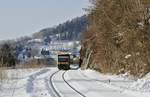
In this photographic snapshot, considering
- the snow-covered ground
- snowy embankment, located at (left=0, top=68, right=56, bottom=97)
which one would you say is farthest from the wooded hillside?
snowy embankment, located at (left=0, top=68, right=56, bottom=97)

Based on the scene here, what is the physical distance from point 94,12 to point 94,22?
1311mm

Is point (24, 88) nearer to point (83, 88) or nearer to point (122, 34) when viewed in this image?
point (83, 88)

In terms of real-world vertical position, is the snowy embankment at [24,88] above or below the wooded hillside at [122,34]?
below

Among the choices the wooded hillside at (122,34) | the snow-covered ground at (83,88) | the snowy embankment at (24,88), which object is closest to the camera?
the snow-covered ground at (83,88)

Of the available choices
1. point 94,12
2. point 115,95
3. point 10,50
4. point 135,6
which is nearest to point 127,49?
point 135,6

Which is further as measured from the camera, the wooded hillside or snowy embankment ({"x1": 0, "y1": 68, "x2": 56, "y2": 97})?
the wooded hillside

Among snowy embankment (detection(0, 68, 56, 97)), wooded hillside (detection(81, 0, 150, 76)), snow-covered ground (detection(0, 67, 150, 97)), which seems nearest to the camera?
snow-covered ground (detection(0, 67, 150, 97))

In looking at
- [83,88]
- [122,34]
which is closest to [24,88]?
[83,88]

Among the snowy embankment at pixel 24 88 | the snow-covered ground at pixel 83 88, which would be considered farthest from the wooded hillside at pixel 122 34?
the snowy embankment at pixel 24 88

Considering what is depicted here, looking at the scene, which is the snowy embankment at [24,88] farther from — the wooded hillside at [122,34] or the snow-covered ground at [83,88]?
the wooded hillside at [122,34]

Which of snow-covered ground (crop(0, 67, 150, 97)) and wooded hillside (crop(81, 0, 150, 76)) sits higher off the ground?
wooded hillside (crop(81, 0, 150, 76))

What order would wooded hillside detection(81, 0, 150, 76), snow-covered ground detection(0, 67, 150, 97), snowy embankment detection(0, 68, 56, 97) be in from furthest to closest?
wooded hillside detection(81, 0, 150, 76), snowy embankment detection(0, 68, 56, 97), snow-covered ground detection(0, 67, 150, 97)

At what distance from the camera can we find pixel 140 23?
101ft

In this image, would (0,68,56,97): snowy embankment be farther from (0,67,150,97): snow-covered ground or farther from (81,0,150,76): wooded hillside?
(81,0,150,76): wooded hillside
